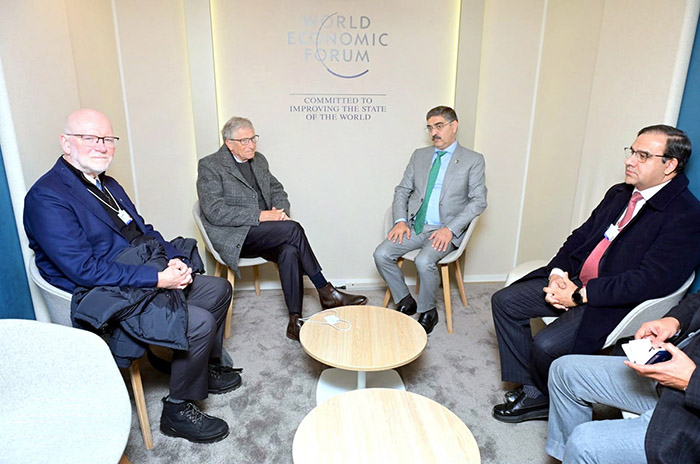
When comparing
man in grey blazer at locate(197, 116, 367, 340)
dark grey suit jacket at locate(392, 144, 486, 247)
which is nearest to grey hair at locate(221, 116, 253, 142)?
man in grey blazer at locate(197, 116, 367, 340)

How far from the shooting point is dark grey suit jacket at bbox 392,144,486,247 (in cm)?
330

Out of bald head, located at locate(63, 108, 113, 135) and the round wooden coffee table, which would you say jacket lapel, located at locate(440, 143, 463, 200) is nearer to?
the round wooden coffee table

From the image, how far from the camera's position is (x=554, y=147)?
360 cm

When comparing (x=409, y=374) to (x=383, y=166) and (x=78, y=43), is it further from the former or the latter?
(x=78, y=43)

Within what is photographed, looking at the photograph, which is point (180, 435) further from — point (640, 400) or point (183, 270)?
point (640, 400)

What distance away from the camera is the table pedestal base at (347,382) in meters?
2.53

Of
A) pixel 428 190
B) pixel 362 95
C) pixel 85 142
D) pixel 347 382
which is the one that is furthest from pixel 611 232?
pixel 85 142

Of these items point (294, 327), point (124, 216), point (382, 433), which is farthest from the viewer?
point (294, 327)

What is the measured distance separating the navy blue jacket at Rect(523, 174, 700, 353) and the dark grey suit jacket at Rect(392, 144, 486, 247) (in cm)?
115

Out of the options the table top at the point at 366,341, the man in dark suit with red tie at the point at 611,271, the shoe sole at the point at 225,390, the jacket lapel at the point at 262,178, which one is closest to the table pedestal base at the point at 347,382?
the table top at the point at 366,341

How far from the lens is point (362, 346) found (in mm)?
2270

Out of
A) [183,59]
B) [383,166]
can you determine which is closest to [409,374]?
[383,166]

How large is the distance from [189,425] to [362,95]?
106 inches

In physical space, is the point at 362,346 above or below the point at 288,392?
above
